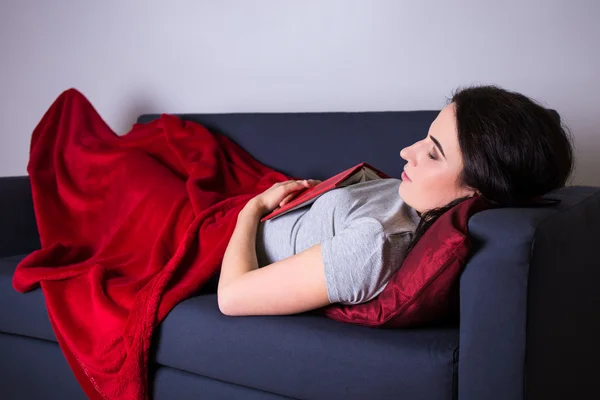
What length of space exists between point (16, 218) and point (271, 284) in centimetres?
123

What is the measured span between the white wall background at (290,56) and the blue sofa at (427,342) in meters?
0.75

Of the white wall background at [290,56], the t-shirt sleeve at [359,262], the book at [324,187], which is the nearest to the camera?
the t-shirt sleeve at [359,262]

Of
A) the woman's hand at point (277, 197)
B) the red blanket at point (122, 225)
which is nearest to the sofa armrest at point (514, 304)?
the woman's hand at point (277, 197)

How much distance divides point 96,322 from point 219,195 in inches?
20.3

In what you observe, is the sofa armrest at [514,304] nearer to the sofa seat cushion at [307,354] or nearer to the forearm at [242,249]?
the sofa seat cushion at [307,354]

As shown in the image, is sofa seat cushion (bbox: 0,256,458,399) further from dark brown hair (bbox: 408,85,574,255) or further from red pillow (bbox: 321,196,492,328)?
dark brown hair (bbox: 408,85,574,255)

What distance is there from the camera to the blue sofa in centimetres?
118

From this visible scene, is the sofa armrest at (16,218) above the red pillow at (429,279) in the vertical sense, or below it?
below

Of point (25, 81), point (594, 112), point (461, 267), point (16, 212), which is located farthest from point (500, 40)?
point (25, 81)

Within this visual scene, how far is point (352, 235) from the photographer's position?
1.34 m

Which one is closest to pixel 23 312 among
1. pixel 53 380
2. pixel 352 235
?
pixel 53 380

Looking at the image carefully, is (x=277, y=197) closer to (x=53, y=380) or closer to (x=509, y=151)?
(x=509, y=151)

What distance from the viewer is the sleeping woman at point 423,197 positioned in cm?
132

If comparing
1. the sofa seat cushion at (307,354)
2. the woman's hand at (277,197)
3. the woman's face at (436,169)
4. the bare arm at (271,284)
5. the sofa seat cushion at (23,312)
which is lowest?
the sofa seat cushion at (23,312)
